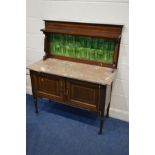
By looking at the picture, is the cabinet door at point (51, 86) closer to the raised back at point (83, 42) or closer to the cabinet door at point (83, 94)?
the cabinet door at point (83, 94)

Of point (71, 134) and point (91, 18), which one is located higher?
point (91, 18)

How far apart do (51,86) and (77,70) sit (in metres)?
0.37

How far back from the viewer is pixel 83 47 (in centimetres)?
242

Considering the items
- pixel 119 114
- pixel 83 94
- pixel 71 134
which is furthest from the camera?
pixel 119 114

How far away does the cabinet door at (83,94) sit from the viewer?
82.8 inches

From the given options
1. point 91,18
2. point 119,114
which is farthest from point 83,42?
point 119,114

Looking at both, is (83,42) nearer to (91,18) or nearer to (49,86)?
(91,18)

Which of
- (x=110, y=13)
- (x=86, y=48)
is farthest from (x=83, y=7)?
(x=86, y=48)

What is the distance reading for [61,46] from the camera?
256cm

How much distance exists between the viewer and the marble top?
2.06 meters

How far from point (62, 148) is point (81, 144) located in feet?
0.71
